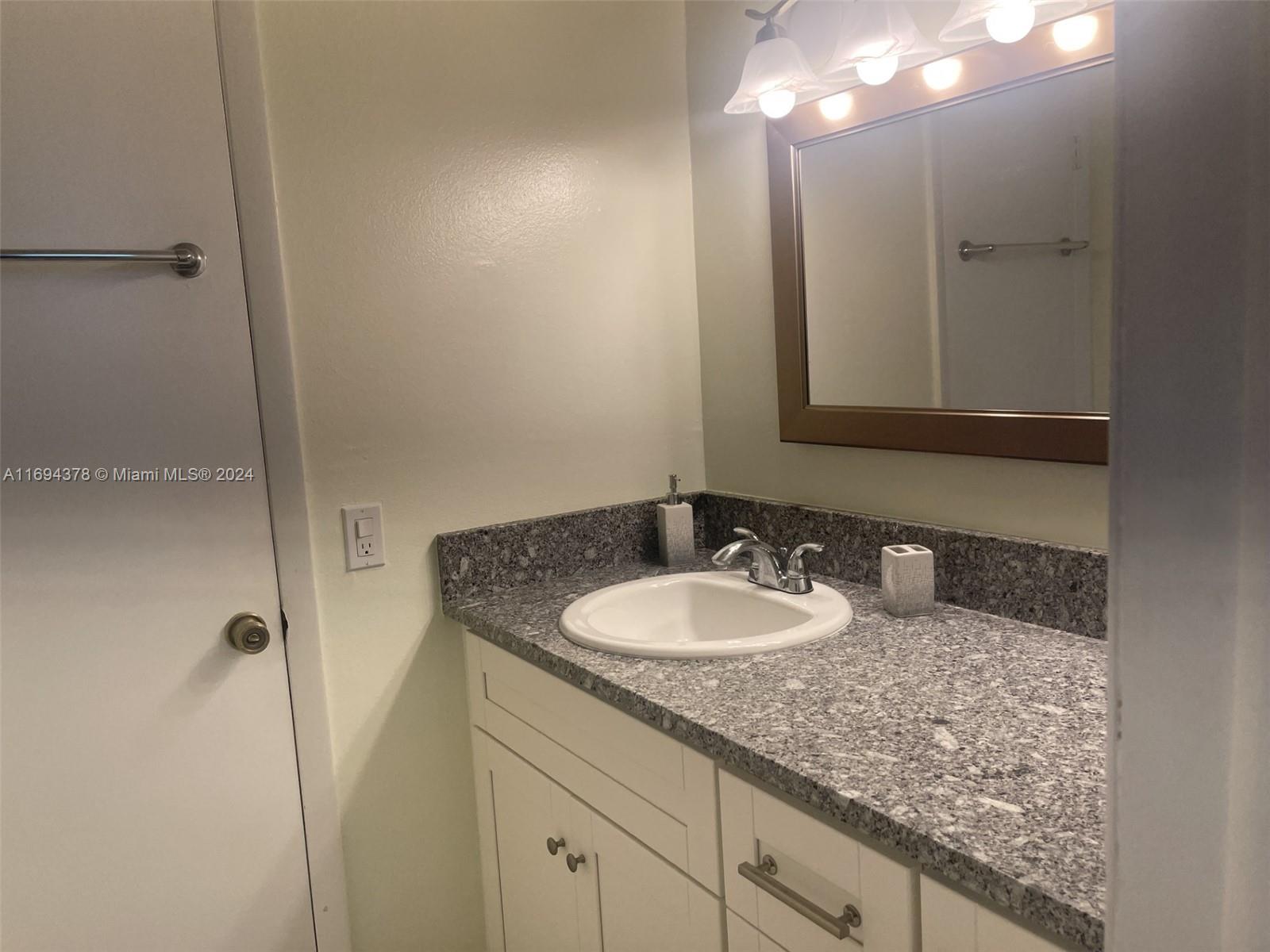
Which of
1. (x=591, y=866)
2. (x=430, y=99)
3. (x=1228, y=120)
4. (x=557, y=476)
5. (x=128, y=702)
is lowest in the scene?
(x=591, y=866)

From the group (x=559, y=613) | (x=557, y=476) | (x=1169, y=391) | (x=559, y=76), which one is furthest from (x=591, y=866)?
(x=559, y=76)

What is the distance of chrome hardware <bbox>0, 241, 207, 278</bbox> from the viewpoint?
1.20 metres

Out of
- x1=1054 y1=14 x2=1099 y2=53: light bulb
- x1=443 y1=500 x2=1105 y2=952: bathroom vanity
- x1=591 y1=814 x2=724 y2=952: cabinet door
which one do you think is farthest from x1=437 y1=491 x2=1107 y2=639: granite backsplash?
x1=1054 y1=14 x2=1099 y2=53: light bulb

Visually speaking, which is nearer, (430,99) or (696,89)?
(430,99)

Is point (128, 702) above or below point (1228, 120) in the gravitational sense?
below

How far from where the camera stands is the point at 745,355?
1764 millimetres

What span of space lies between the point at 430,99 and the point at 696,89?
1.86 ft

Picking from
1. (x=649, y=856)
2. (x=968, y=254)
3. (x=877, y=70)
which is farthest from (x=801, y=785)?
(x=877, y=70)

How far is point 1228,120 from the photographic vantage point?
216 millimetres

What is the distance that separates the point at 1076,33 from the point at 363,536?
4.16 feet

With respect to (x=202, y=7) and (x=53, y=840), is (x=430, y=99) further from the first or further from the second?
(x=53, y=840)

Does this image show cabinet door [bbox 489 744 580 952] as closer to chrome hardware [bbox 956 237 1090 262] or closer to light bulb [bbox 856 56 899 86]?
→ chrome hardware [bbox 956 237 1090 262]

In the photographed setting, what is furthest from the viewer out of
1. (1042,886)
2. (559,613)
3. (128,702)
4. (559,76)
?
(559,76)

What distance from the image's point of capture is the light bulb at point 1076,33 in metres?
1.15
